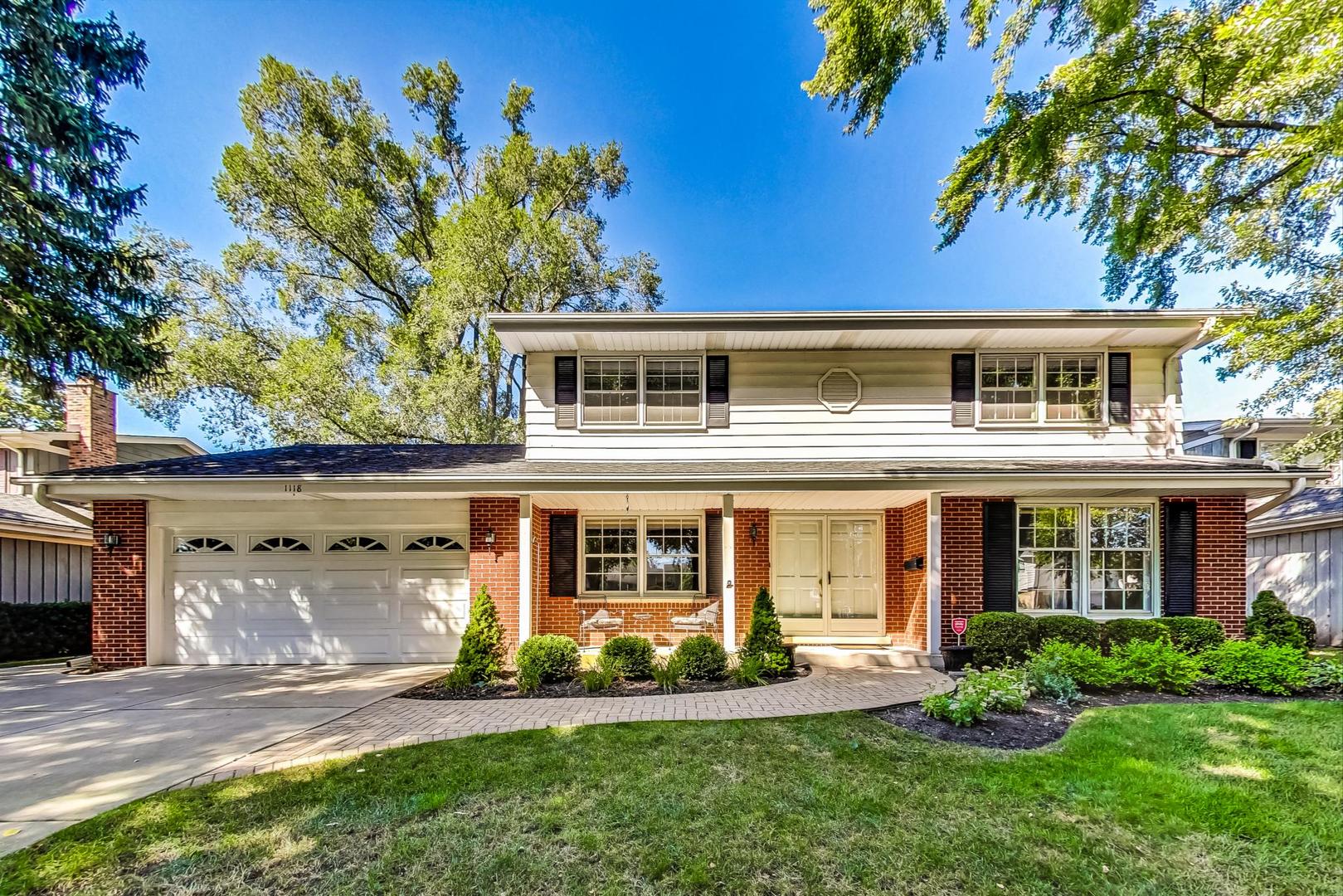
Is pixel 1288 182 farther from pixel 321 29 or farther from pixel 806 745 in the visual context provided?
pixel 321 29

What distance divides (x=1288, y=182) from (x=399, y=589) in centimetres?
1536

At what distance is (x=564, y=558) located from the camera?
903 cm

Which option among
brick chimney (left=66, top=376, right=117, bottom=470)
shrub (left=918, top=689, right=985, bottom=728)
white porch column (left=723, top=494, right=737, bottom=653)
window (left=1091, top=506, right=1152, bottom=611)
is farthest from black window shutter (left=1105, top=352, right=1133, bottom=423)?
brick chimney (left=66, top=376, right=117, bottom=470)

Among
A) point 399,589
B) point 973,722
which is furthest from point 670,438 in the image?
point 973,722

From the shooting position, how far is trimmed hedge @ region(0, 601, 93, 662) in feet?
30.9

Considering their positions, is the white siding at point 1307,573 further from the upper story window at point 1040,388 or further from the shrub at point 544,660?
the shrub at point 544,660

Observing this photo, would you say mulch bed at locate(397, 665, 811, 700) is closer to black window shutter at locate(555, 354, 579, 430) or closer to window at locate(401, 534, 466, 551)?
window at locate(401, 534, 466, 551)

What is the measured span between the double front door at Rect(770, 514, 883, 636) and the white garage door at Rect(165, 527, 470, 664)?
5106 mm

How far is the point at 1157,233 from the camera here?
8.66 meters

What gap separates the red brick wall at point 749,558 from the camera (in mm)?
8984

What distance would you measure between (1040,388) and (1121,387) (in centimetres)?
124

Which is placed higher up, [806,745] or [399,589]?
[399,589]

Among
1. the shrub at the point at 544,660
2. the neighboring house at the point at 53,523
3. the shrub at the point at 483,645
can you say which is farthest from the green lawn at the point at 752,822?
the neighboring house at the point at 53,523

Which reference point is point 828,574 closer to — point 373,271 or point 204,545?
point 204,545
